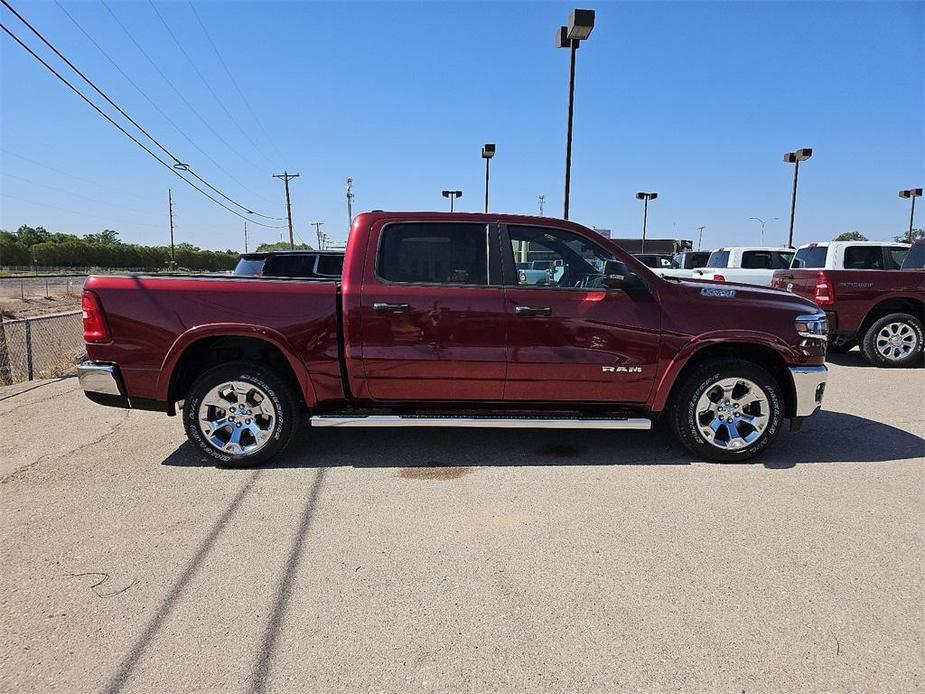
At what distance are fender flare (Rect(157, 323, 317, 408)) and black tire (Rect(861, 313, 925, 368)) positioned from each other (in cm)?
834

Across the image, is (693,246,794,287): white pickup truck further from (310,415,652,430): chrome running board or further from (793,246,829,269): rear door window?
A: (310,415,652,430): chrome running board

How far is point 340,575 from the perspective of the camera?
2.83m

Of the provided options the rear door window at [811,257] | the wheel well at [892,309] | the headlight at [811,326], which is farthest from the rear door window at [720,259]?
the headlight at [811,326]

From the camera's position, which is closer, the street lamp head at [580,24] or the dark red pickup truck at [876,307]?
the dark red pickup truck at [876,307]

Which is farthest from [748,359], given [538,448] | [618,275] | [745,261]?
[745,261]

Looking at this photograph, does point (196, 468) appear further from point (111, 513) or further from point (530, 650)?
point (530, 650)

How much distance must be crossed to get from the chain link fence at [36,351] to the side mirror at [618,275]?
7810 mm

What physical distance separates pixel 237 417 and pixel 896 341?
30.1ft

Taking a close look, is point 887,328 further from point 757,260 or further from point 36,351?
point 36,351

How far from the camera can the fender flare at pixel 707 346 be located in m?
4.25

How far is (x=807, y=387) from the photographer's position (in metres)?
4.32

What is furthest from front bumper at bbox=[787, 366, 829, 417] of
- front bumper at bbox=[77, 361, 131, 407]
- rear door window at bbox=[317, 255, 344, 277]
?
rear door window at bbox=[317, 255, 344, 277]

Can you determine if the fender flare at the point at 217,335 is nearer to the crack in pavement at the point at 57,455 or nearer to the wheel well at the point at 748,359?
the crack in pavement at the point at 57,455

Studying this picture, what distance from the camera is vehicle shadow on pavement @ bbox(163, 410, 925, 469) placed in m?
4.42
